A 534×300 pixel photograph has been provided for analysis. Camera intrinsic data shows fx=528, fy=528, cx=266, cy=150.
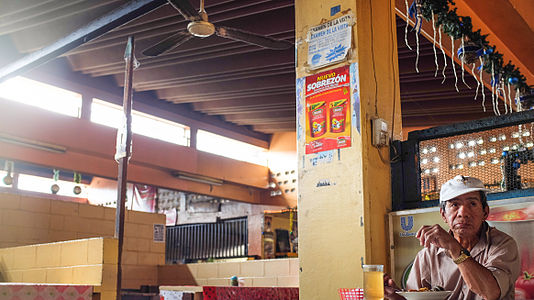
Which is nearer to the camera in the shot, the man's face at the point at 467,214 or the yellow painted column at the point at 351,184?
the man's face at the point at 467,214

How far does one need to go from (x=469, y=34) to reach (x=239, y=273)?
4.59m

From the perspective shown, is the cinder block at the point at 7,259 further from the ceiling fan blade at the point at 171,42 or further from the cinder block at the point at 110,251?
the ceiling fan blade at the point at 171,42

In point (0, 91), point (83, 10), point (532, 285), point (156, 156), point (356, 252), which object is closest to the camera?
point (532, 285)

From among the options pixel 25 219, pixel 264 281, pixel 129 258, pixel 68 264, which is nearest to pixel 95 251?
pixel 68 264

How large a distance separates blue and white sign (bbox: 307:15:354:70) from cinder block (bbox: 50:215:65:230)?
18.6 ft

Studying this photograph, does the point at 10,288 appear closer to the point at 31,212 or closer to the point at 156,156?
the point at 31,212

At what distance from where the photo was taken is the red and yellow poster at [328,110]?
10.9 feet

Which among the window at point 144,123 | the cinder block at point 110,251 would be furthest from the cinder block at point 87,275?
the window at point 144,123

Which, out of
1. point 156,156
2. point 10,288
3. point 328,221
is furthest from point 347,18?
point 156,156

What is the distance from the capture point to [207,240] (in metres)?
12.7

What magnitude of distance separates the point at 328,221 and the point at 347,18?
4.30ft

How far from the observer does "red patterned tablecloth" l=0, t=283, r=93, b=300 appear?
13.0 ft

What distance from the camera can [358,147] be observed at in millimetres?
3230

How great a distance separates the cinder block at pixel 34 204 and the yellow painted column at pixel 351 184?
215 inches
